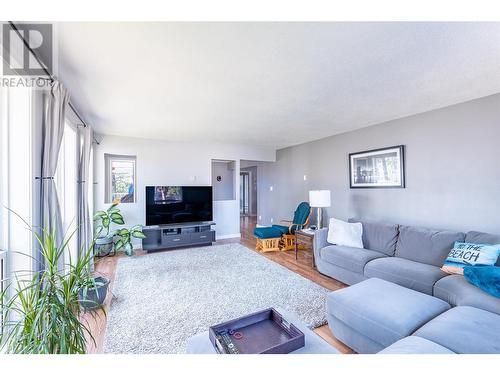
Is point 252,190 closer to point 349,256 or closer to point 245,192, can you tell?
point 245,192

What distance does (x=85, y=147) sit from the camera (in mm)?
3252

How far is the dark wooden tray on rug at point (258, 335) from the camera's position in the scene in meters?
1.21

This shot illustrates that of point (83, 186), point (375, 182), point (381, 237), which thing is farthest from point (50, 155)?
point (375, 182)

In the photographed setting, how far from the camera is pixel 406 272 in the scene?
7.97 ft

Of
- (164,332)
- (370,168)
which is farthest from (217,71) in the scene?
(370,168)

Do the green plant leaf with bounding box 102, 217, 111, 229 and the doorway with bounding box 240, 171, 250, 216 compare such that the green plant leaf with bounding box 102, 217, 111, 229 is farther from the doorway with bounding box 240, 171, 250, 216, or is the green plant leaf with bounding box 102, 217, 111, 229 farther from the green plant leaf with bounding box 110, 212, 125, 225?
the doorway with bounding box 240, 171, 250, 216

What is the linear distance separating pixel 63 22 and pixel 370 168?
418 cm

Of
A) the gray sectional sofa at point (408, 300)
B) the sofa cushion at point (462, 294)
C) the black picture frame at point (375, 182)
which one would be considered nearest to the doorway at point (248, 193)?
the black picture frame at point (375, 182)

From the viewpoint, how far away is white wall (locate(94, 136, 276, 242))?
4.57 metres

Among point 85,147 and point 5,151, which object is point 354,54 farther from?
point 85,147

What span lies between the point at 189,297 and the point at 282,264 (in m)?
1.70

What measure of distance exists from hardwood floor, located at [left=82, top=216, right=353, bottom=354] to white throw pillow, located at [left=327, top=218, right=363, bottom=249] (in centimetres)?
55

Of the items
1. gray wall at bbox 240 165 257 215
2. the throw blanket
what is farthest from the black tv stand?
gray wall at bbox 240 165 257 215
